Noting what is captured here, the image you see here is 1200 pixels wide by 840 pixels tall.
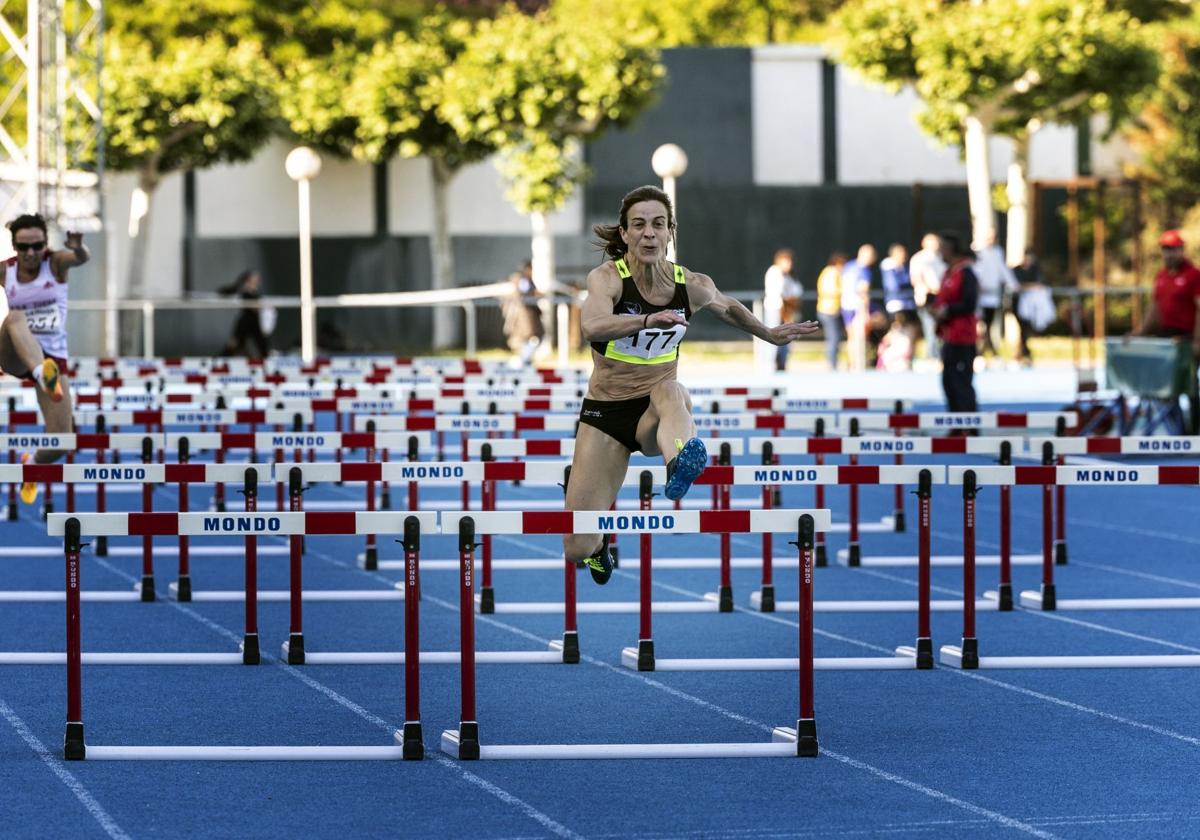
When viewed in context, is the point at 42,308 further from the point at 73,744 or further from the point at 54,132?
the point at 54,132

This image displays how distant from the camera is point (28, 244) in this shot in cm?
1425

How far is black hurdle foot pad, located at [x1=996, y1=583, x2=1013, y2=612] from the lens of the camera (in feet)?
37.3

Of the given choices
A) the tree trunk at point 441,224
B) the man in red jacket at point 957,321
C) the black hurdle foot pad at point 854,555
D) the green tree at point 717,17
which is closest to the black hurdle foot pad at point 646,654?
the black hurdle foot pad at point 854,555

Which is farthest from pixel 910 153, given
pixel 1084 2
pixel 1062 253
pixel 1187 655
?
pixel 1187 655

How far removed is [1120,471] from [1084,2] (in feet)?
100

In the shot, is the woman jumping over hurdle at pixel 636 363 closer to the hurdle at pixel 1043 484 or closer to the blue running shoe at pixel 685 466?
the blue running shoe at pixel 685 466

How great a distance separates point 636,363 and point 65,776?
287 cm

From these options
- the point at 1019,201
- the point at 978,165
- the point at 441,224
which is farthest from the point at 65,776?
the point at 441,224

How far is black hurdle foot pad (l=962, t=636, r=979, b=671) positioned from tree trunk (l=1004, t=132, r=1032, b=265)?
31.6m

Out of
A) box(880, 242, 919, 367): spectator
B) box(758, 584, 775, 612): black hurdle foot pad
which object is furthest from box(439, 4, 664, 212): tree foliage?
box(758, 584, 775, 612): black hurdle foot pad

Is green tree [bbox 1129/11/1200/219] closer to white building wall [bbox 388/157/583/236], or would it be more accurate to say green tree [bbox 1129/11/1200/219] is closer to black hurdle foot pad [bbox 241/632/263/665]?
white building wall [bbox 388/157/583/236]

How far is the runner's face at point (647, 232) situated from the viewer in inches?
340

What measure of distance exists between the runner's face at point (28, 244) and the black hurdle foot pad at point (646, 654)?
6.37 m

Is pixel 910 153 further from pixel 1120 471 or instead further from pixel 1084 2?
pixel 1120 471
